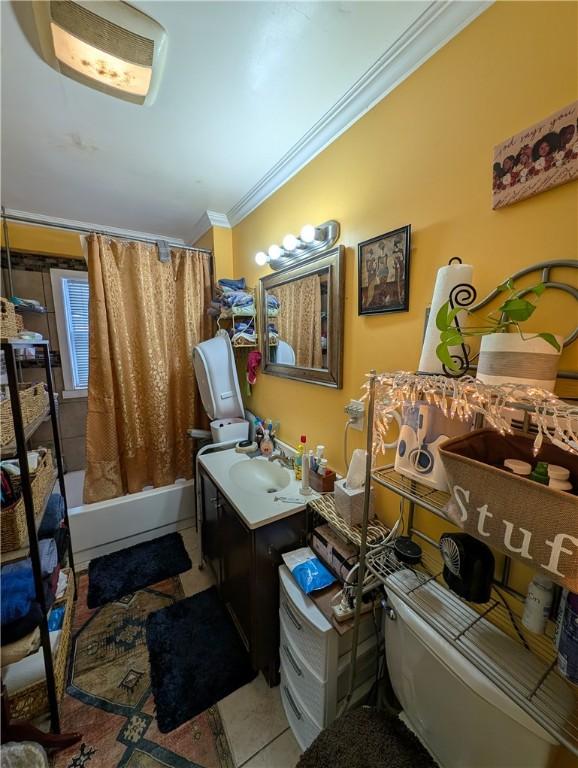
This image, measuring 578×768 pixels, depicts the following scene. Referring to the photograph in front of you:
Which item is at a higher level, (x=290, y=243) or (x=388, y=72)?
(x=388, y=72)

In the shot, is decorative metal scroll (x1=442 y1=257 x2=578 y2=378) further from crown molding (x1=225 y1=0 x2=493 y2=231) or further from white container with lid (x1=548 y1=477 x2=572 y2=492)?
crown molding (x1=225 y1=0 x2=493 y2=231)

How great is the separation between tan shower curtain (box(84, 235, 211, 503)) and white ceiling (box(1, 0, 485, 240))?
0.46 meters

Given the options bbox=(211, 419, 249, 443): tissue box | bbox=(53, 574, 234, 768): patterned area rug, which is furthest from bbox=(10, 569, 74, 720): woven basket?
bbox=(211, 419, 249, 443): tissue box

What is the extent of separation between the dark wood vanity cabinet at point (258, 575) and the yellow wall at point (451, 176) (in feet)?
1.40

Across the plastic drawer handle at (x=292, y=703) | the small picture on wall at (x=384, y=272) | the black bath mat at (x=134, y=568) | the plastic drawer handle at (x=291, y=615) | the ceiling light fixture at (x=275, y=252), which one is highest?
the ceiling light fixture at (x=275, y=252)

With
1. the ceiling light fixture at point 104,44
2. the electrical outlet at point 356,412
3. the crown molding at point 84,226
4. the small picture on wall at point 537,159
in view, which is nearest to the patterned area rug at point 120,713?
the electrical outlet at point 356,412

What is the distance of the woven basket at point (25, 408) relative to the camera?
0.94 m

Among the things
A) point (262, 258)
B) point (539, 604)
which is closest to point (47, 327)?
point (262, 258)

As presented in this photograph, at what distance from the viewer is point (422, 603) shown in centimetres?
80

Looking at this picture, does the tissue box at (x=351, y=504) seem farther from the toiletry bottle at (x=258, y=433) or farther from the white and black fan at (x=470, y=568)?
the toiletry bottle at (x=258, y=433)

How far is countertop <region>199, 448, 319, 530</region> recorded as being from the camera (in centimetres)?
114

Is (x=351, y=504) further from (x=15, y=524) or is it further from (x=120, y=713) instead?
(x=120, y=713)

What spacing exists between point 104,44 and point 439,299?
4.40 ft

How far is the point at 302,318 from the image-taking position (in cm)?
151
